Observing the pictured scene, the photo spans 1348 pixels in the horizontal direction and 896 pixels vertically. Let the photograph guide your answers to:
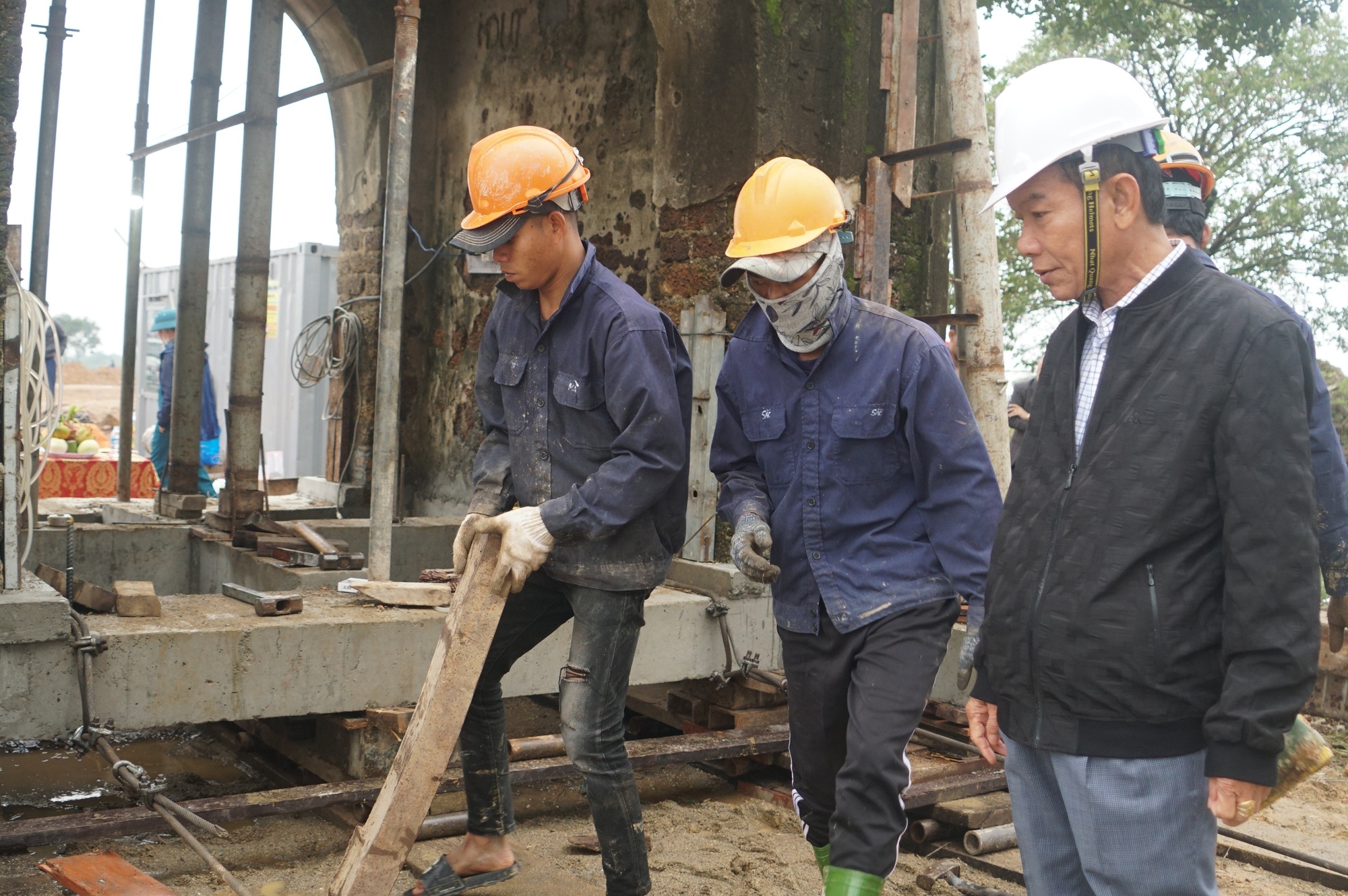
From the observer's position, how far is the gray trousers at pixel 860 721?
2.61m

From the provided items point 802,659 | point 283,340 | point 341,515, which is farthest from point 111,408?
point 802,659

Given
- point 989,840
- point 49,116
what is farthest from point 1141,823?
point 49,116

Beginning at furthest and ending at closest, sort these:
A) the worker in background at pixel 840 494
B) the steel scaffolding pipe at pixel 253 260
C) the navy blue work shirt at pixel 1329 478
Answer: the steel scaffolding pipe at pixel 253 260 < the worker in background at pixel 840 494 < the navy blue work shirt at pixel 1329 478

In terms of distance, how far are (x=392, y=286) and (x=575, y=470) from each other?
2125 mm

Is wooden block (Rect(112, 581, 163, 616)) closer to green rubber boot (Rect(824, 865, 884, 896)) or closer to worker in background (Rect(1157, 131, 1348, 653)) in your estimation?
green rubber boot (Rect(824, 865, 884, 896))

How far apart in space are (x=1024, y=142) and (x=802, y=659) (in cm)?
142

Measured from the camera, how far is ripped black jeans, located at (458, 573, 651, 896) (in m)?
3.03

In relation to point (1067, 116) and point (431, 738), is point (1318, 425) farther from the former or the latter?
point (431, 738)

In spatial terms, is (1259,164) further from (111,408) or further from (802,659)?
(111,408)

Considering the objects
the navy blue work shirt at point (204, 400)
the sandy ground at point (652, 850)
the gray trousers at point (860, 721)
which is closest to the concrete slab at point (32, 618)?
the sandy ground at point (652, 850)

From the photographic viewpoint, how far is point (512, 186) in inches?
119

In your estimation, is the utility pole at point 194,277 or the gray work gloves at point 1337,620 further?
the utility pole at point 194,277

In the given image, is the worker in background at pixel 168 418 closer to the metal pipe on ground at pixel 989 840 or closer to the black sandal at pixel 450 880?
the black sandal at pixel 450 880

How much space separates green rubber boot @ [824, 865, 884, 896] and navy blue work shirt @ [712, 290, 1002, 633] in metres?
0.54
